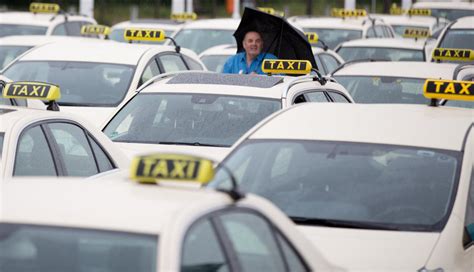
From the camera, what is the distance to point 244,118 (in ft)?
32.2

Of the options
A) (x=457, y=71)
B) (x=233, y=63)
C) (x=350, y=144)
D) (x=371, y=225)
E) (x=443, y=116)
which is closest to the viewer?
(x=371, y=225)

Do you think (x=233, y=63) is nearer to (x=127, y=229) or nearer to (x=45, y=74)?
(x=45, y=74)

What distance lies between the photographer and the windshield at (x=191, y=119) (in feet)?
31.7

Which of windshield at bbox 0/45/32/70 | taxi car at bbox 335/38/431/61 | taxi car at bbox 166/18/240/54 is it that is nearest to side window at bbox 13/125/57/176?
A: windshield at bbox 0/45/32/70

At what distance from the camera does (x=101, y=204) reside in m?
4.33

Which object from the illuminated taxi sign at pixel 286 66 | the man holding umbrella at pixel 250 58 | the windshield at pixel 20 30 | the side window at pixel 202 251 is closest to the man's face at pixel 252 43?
the man holding umbrella at pixel 250 58

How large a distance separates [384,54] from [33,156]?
1168 centimetres

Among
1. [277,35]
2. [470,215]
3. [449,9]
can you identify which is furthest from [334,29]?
[470,215]

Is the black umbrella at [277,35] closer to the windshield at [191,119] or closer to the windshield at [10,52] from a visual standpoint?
the windshield at [191,119]

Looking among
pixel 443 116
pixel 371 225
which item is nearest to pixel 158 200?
pixel 371 225

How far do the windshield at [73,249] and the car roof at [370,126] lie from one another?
2581 mm

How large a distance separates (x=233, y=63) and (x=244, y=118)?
10.7ft

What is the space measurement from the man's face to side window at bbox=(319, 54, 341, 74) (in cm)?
393

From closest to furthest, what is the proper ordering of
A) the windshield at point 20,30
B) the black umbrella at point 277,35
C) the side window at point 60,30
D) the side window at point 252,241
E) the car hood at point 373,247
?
the side window at point 252,241 < the car hood at point 373,247 < the black umbrella at point 277,35 < the windshield at point 20,30 < the side window at point 60,30
